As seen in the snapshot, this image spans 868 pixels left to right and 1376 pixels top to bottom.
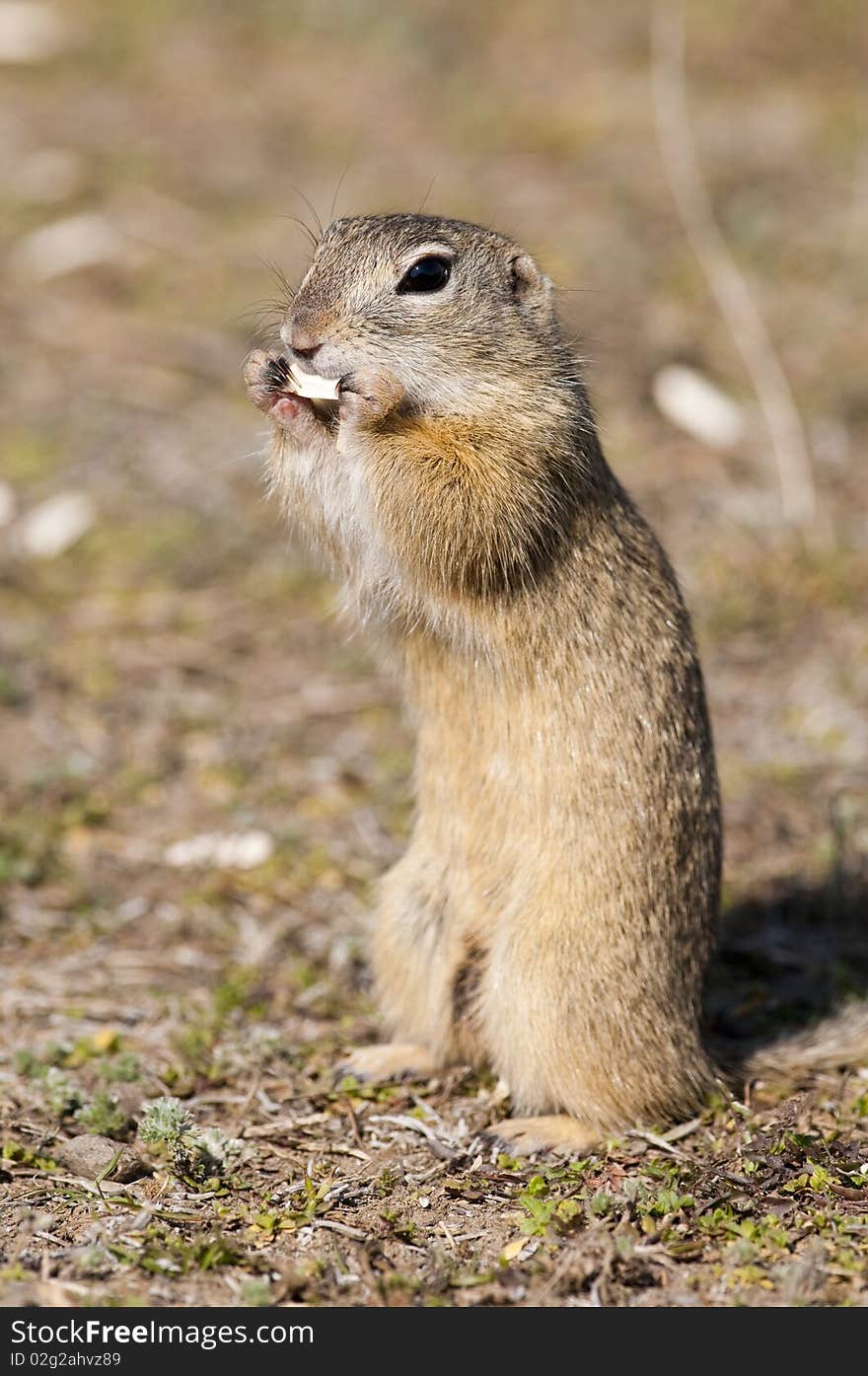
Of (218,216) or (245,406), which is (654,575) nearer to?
(245,406)

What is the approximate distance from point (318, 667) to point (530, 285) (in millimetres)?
3160

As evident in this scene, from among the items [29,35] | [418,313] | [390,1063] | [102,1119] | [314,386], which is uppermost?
[29,35]

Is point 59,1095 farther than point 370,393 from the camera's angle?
Yes

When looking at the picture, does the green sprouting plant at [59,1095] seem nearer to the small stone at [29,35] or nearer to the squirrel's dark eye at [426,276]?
the squirrel's dark eye at [426,276]

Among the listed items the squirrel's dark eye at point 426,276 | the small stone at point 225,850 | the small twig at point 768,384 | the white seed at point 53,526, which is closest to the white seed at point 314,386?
the squirrel's dark eye at point 426,276

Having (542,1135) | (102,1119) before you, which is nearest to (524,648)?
(542,1135)

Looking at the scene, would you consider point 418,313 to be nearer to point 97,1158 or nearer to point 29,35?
point 97,1158

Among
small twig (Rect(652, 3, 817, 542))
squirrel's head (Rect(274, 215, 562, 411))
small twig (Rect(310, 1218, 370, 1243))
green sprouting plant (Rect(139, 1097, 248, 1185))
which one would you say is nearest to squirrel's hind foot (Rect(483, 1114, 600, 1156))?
small twig (Rect(310, 1218, 370, 1243))

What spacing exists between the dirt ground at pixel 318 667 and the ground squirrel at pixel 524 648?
0.44m

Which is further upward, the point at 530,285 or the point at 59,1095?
the point at 530,285

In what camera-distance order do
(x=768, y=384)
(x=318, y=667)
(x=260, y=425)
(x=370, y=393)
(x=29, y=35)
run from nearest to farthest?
(x=370, y=393) → (x=318, y=667) → (x=768, y=384) → (x=260, y=425) → (x=29, y=35)

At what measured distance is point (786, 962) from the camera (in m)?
5.80

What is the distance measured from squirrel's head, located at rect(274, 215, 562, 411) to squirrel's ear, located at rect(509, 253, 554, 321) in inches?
1.8

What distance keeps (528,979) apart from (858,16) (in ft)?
38.9
